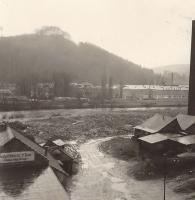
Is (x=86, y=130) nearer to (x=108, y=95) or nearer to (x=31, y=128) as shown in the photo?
(x=31, y=128)

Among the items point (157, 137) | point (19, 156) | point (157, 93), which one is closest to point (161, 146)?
point (157, 137)

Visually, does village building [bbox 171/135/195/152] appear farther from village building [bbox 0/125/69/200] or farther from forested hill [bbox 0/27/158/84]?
forested hill [bbox 0/27/158/84]

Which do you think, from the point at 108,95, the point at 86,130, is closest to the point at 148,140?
the point at 86,130

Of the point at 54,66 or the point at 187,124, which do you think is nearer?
the point at 187,124

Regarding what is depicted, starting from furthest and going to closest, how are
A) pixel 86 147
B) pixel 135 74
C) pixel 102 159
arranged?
pixel 135 74 < pixel 86 147 < pixel 102 159

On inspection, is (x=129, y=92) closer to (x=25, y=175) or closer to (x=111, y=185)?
(x=111, y=185)

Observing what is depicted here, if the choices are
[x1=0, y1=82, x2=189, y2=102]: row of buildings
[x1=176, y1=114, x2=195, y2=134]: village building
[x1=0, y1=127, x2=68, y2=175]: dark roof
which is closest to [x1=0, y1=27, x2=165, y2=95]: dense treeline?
[x1=0, y1=82, x2=189, y2=102]: row of buildings
